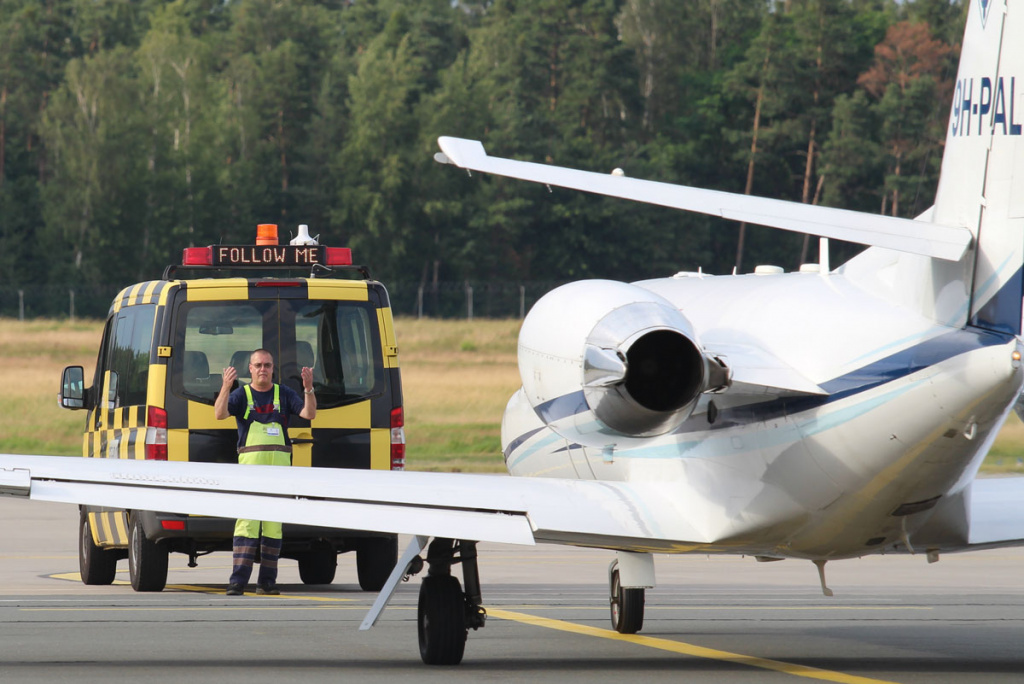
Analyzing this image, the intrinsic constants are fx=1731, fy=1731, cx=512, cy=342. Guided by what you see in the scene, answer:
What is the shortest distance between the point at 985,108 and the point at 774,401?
1949 millimetres

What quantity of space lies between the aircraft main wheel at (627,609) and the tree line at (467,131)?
76987 mm

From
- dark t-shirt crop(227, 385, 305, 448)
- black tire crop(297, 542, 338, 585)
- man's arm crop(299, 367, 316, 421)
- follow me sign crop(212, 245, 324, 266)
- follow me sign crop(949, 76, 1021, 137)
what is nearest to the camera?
follow me sign crop(949, 76, 1021, 137)

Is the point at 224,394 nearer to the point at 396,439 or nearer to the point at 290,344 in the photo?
the point at 290,344

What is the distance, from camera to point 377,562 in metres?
15.7

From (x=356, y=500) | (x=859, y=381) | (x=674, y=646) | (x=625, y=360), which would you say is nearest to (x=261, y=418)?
(x=674, y=646)

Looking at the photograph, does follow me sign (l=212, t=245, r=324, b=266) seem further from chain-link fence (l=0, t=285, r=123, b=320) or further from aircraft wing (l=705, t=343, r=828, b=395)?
chain-link fence (l=0, t=285, r=123, b=320)

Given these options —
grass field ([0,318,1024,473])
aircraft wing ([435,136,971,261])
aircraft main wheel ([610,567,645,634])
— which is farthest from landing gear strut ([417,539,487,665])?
grass field ([0,318,1024,473])

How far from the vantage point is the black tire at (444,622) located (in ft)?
35.5

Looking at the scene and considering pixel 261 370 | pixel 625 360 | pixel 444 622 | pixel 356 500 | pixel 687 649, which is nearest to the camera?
pixel 625 360

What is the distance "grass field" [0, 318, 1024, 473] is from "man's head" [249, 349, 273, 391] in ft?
54.3

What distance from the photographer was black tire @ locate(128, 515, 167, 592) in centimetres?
1502

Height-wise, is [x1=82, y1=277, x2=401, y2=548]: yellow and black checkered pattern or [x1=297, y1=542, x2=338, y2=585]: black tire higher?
[x1=82, y1=277, x2=401, y2=548]: yellow and black checkered pattern

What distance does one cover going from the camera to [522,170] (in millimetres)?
9703

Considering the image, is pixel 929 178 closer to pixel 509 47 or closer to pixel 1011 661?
pixel 509 47
